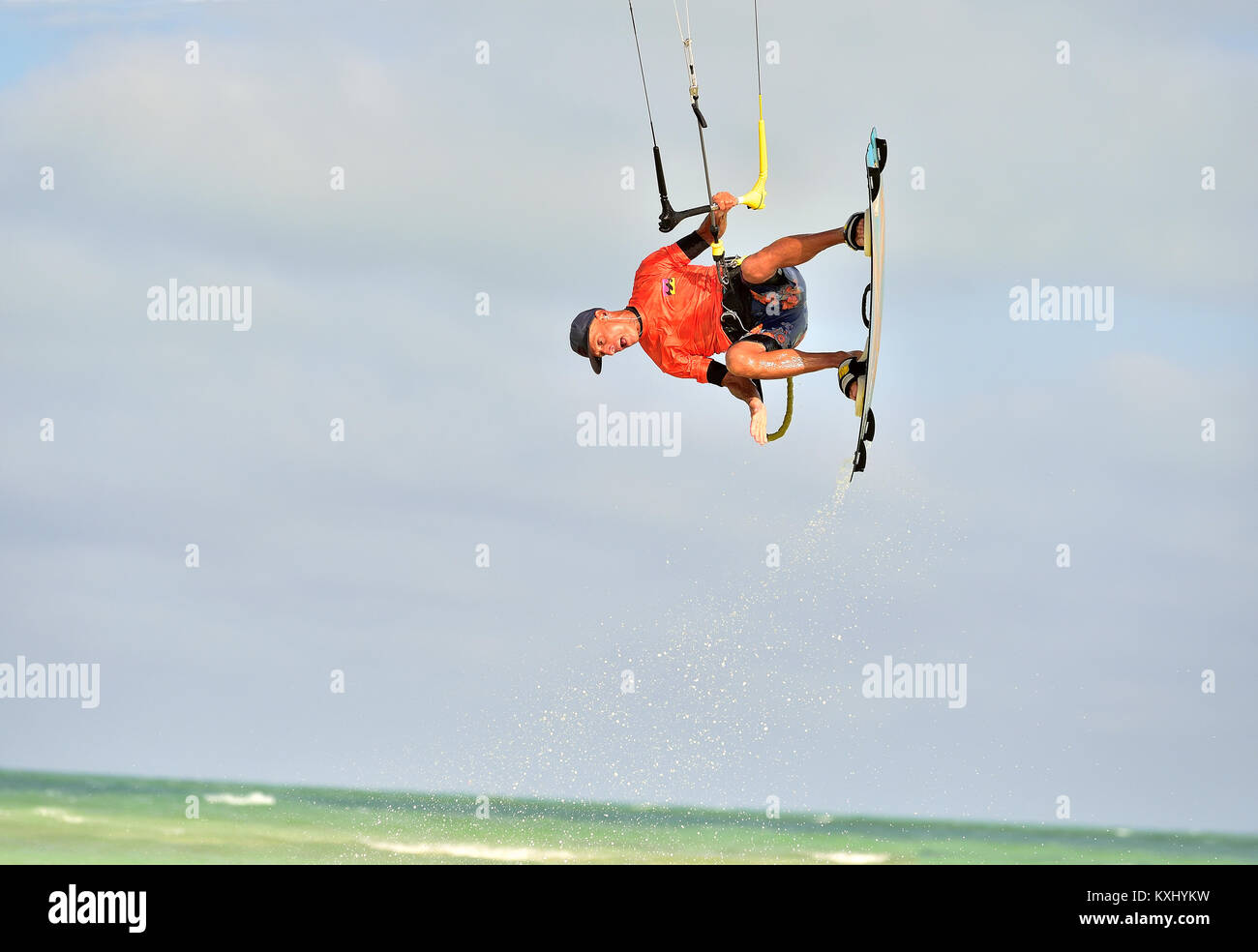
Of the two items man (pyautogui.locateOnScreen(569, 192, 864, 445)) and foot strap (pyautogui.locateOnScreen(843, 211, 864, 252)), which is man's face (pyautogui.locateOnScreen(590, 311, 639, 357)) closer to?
man (pyautogui.locateOnScreen(569, 192, 864, 445))

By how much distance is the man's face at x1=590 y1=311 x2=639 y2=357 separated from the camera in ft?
34.9

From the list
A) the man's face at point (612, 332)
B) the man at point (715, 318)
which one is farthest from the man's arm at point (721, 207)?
the man's face at point (612, 332)

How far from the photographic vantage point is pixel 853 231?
10.1 meters

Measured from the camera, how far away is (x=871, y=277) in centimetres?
990

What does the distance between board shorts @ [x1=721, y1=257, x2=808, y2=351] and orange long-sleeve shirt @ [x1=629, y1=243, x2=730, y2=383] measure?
0.15 metres

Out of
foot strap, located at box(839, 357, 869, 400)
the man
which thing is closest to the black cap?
the man

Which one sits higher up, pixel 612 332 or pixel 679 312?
pixel 679 312

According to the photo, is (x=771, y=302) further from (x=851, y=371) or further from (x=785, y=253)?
(x=851, y=371)

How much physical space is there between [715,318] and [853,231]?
1067 mm

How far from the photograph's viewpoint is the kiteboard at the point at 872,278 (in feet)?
31.9

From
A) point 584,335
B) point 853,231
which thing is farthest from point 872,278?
point 584,335
